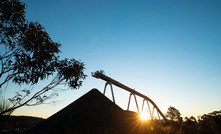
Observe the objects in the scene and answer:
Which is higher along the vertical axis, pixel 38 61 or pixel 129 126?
pixel 38 61

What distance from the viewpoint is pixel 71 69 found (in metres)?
8.96

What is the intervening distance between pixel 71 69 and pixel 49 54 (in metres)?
1.50

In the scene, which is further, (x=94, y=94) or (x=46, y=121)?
(x=94, y=94)

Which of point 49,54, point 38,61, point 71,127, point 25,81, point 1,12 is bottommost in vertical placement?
point 71,127

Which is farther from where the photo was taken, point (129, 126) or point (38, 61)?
point (129, 126)

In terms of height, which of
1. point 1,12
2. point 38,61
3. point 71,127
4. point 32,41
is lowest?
point 71,127

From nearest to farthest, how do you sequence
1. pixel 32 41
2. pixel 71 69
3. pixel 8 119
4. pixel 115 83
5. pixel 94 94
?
pixel 32 41, pixel 8 119, pixel 71 69, pixel 94 94, pixel 115 83

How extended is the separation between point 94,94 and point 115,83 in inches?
420

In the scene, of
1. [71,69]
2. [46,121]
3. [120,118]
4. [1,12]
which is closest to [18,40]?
[1,12]

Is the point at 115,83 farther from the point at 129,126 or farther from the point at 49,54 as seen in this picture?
the point at 49,54

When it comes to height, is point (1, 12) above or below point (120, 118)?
above

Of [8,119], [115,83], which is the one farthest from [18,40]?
[115,83]

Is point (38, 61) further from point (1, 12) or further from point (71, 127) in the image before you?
point (71, 127)

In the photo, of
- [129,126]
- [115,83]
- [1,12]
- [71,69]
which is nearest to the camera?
[1,12]
